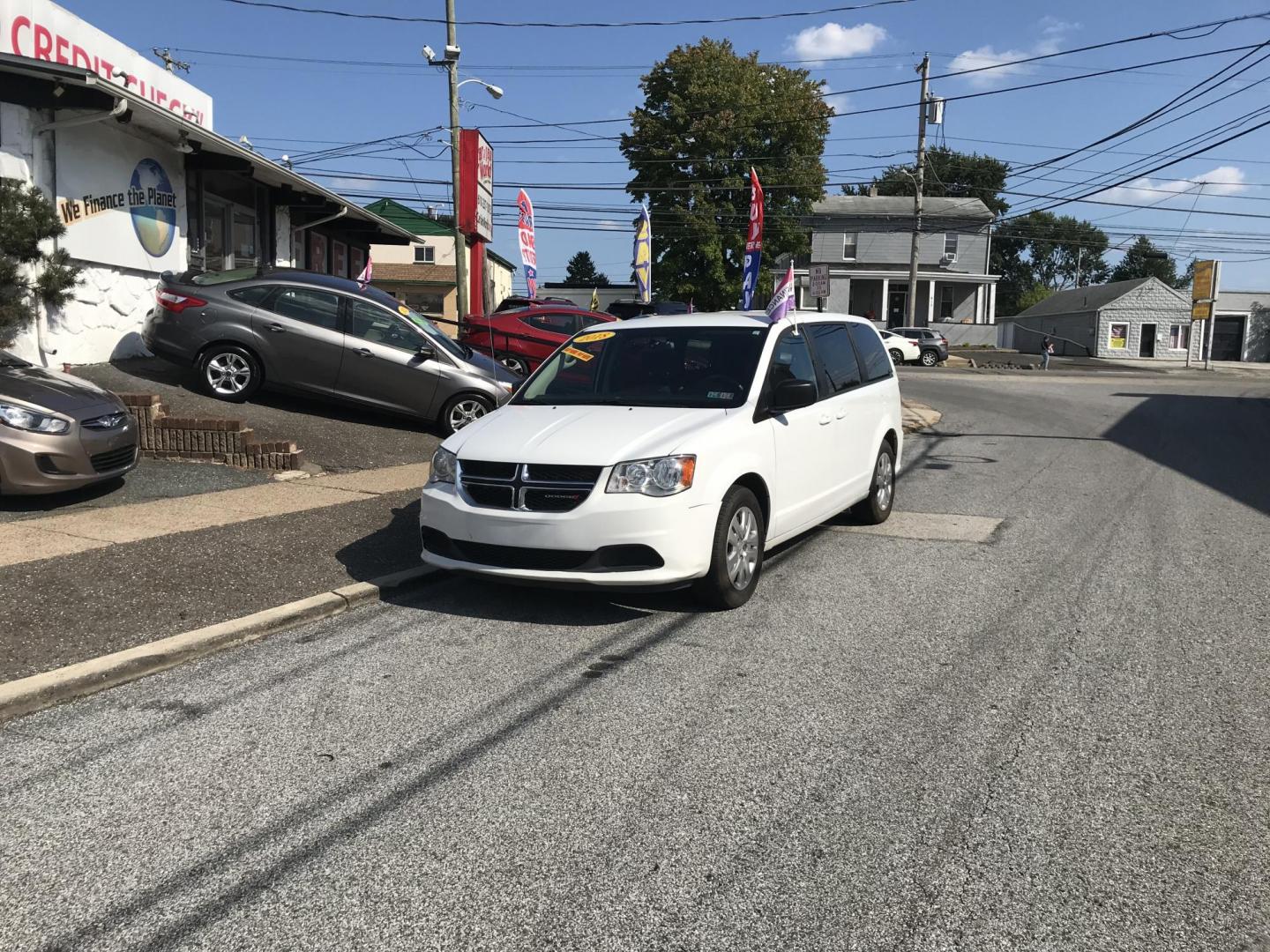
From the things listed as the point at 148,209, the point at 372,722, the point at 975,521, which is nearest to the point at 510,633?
the point at 372,722

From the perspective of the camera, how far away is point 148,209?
44.6 feet

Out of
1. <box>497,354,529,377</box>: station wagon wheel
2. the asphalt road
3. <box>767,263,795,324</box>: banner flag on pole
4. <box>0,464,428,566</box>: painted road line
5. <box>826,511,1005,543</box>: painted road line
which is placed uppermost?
<box>767,263,795,324</box>: banner flag on pole

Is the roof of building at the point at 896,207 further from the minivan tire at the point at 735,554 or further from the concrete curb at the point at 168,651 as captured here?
the concrete curb at the point at 168,651

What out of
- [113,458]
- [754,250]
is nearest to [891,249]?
[754,250]

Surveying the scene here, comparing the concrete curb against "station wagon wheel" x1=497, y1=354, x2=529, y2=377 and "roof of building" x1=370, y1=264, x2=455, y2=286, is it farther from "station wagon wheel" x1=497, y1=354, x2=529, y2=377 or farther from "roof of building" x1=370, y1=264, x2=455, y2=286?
"roof of building" x1=370, y1=264, x2=455, y2=286

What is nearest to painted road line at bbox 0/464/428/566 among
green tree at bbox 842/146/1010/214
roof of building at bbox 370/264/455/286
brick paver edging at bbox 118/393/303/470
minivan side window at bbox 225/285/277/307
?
brick paver edging at bbox 118/393/303/470

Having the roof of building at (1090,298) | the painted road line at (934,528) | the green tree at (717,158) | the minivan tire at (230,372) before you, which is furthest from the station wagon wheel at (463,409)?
the roof of building at (1090,298)

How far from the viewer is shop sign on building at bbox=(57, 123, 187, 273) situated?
11.9 meters

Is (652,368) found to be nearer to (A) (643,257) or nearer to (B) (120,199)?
(B) (120,199)

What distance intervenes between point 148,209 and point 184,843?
12.4 m

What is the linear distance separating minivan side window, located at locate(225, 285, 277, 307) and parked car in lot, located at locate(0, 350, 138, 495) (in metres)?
3.55

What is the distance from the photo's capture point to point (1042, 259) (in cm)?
10488

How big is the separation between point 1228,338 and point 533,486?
66.2 meters

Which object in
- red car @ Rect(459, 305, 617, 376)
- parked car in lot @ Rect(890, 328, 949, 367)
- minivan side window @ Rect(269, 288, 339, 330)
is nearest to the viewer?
minivan side window @ Rect(269, 288, 339, 330)
